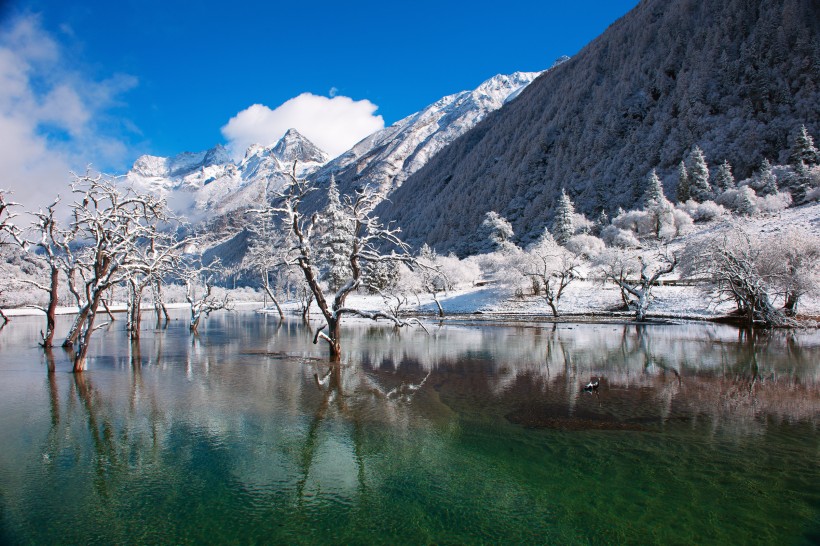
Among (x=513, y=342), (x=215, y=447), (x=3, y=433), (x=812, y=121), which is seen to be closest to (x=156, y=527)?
(x=215, y=447)

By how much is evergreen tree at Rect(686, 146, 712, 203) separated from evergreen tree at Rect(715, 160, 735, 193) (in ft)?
5.62

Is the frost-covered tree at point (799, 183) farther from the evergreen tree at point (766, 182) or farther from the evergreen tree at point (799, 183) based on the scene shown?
the evergreen tree at point (766, 182)

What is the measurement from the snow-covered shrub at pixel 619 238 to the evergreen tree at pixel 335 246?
136 ft

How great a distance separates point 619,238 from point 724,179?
28.6 meters

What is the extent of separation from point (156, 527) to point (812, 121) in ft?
411

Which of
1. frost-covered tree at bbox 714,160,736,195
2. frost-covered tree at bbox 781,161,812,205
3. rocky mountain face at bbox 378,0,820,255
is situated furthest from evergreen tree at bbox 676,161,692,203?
frost-covered tree at bbox 781,161,812,205

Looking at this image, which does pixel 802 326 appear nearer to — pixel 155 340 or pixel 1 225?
pixel 155 340

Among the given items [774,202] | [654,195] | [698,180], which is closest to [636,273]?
[774,202]

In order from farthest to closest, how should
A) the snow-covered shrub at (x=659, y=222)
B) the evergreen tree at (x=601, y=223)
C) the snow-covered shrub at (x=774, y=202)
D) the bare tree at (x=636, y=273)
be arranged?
1. the evergreen tree at (x=601, y=223)
2. the snow-covered shrub at (x=659, y=222)
3. the snow-covered shrub at (x=774, y=202)
4. the bare tree at (x=636, y=273)

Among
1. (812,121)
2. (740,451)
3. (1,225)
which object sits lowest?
(740,451)

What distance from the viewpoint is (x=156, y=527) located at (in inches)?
257

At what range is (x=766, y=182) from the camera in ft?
261

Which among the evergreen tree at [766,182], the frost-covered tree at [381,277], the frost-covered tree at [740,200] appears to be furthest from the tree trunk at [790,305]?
the evergreen tree at [766,182]

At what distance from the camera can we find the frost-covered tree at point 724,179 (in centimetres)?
8588
